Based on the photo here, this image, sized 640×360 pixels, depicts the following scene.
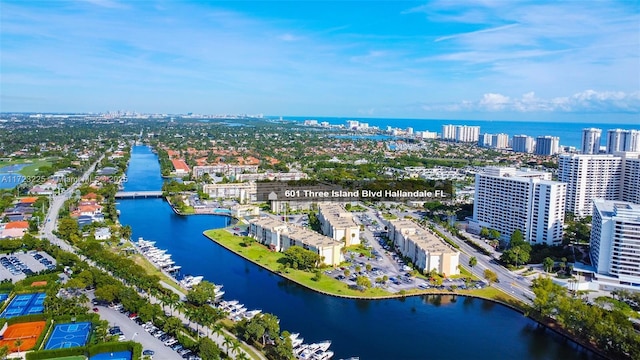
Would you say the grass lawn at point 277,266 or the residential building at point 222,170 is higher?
the residential building at point 222,170

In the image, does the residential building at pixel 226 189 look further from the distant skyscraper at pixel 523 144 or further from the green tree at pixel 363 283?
the distant skyscraper at pixel 523 144

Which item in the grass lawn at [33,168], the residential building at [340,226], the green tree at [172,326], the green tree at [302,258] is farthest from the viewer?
the grass lawn at [33,168]

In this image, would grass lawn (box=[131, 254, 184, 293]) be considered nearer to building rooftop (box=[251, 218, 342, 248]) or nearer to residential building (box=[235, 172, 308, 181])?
building rooftop (box=[251, 218, 342, 248])

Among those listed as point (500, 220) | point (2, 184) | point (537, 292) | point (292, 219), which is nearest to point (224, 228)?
point (292, 219)

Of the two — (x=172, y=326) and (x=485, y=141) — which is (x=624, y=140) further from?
(x=172, y=326)

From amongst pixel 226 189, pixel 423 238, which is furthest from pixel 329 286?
pixel 226 189

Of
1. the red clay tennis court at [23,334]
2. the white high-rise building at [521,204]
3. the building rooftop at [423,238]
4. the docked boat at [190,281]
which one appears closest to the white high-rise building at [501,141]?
the white high-rise building at [521,204]

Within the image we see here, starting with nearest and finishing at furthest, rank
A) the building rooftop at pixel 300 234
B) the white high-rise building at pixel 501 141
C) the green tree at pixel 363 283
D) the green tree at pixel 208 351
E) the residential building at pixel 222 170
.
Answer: the green tree at pixel 208 351 < the green tree at pixel 363 283 < the building rooftop at pixel 300 234 < the residential building at pixel 222 170 < the white high-rise building at pixel 501 141
